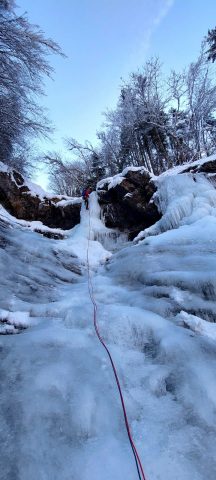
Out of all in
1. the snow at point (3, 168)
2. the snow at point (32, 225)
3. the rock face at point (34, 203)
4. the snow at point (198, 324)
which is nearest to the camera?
the snow at point (198, 324)

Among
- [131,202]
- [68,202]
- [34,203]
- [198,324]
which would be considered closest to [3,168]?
[34,203]

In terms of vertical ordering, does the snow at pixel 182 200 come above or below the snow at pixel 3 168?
below

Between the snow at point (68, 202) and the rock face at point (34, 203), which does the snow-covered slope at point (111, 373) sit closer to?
the rock face at point (34, 203)

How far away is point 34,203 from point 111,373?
30.1 feet

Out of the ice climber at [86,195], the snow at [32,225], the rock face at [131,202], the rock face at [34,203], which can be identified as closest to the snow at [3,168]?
the rock face at [34,203]

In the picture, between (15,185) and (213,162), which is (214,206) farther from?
(15,185)

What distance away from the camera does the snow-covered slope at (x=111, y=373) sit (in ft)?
6.17

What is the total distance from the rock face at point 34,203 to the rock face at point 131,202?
1.35 m

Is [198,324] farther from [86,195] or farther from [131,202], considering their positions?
[86,195]

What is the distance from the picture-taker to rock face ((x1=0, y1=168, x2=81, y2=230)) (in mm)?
10609

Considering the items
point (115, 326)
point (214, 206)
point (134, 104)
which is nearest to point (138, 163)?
point (134, 104)

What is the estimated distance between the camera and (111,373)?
2.76 m

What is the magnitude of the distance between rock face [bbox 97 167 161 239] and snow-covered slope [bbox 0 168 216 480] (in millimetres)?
4580

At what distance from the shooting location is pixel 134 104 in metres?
18.4
